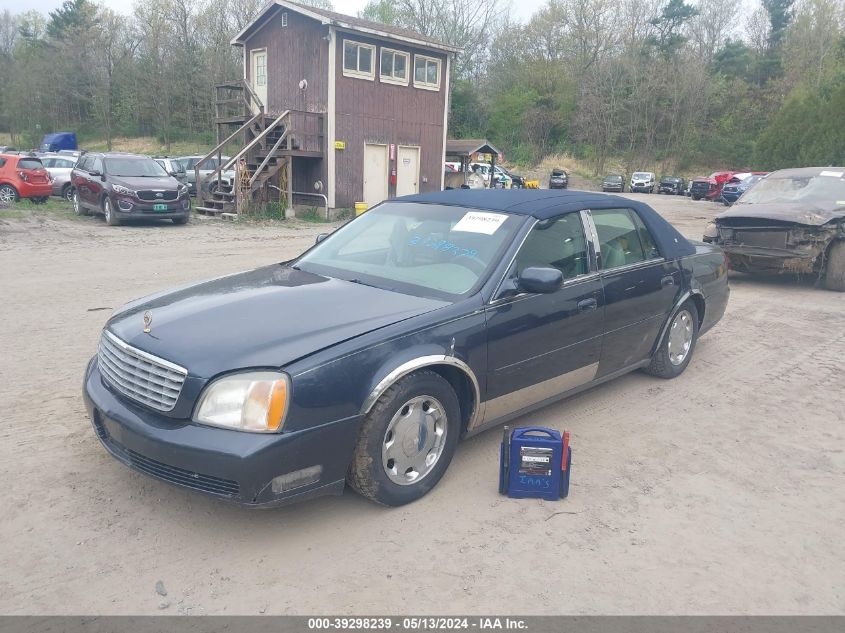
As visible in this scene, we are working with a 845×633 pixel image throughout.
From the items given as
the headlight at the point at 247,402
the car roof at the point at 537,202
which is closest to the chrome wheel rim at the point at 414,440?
the headlight at the point at 247,402

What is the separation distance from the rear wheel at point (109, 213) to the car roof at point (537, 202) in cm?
1337

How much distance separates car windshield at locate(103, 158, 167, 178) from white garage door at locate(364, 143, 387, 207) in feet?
21.7

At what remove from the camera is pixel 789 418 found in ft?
16.7

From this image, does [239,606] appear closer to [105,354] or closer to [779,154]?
[105,354]

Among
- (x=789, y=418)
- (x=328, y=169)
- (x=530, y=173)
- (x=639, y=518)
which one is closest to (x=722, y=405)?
(x=789, y=418)

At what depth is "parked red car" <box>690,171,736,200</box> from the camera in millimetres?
37706

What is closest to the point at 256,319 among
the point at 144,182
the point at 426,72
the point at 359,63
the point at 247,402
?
the point at 247,402

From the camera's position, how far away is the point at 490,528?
138 inches

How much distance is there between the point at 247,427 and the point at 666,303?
12.2ft

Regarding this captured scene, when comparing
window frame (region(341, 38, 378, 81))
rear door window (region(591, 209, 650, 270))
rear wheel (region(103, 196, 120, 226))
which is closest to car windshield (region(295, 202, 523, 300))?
rear door window (region(591, 209, 650, 270))

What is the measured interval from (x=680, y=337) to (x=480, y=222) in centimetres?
252

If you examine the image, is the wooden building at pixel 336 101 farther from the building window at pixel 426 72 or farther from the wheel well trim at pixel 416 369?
the wheel well trim at pixel 416 369

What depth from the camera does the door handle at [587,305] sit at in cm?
454

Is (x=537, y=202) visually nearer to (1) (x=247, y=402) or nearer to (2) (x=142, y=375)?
(1) (x=247, y=402)
